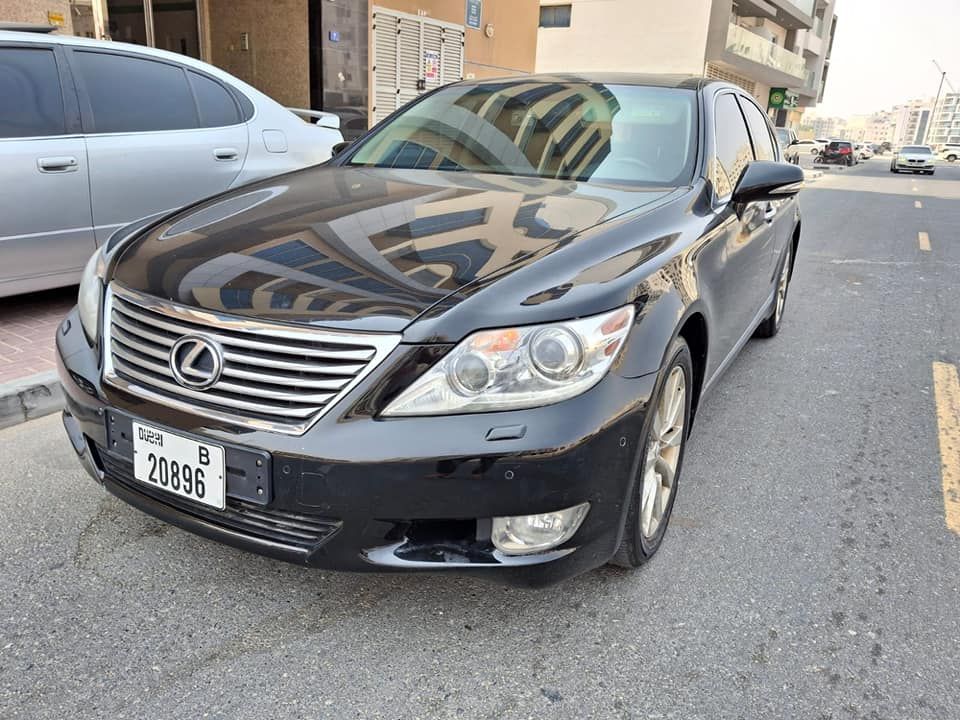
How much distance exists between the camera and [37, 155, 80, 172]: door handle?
416 cm

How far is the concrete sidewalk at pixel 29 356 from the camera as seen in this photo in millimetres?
3443

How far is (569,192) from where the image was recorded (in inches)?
110

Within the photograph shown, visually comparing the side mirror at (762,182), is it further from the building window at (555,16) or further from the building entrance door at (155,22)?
the building window at (555,16)

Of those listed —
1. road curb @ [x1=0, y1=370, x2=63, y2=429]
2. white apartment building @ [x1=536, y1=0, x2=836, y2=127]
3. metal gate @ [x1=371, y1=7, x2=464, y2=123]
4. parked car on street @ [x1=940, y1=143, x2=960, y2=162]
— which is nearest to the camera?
road curb @ [x1=0, y1=370, x2=63, y2=429]

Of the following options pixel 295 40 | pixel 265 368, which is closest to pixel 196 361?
pixel 265 368

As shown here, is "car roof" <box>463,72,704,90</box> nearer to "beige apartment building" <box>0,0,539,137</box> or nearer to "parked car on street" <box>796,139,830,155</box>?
"beige apartment building" <box>0,0,539,137</box>

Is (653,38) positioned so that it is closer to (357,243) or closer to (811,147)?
(811,147)

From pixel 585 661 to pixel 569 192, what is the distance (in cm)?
158

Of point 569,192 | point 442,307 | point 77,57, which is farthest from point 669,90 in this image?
point 77,57

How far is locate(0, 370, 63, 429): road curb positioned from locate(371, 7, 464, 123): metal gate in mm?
8933

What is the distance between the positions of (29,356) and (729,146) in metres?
3.48

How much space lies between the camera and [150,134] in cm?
468

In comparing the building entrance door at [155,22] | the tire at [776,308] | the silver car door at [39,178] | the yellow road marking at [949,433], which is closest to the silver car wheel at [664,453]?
the yellow road marking at [949,433]

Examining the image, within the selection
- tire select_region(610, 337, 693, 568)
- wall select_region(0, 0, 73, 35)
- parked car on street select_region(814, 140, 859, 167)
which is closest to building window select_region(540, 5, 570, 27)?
parked car on street select_region(814, 140, 859, 167)
